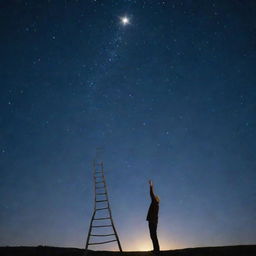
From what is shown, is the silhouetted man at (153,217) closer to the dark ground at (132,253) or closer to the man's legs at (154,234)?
the man's legs at (154,234)

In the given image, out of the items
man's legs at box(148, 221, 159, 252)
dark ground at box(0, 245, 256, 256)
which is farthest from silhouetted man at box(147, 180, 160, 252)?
dark ground at box(0, 245, 256, 256)

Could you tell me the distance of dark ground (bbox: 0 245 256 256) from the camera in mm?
6373

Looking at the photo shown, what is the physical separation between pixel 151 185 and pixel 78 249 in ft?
10.4

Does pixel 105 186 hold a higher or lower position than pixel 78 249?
higher

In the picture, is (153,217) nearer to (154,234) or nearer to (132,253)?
(154,234)

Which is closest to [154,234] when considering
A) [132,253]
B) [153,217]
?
[153,217]

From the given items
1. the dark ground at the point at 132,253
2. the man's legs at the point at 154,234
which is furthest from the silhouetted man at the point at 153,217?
the dark ground at the point at 132,253

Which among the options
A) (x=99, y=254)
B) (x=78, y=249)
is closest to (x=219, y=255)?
(x=99, y=254)

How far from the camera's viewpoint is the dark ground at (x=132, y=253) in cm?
637

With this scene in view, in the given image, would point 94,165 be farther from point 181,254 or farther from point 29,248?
point 181,254

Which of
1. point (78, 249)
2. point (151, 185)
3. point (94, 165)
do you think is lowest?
point (78, 249)

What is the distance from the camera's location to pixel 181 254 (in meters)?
6.64

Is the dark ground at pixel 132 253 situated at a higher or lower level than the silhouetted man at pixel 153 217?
lower

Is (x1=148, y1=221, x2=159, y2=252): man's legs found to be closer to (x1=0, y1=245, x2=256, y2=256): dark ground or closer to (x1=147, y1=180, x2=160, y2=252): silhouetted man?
(x1=147, y1=180, x2=160, y2=252): silhouetted man
